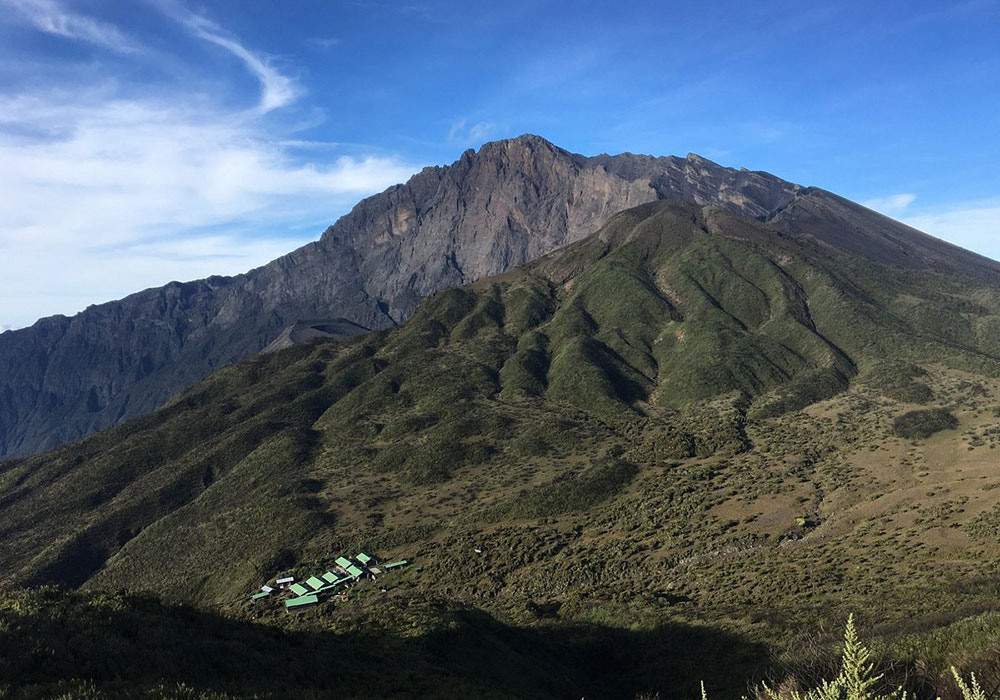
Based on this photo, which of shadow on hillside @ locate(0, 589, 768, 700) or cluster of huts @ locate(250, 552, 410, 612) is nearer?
shadow on hillside @ locate(0, 589, 768, 700)

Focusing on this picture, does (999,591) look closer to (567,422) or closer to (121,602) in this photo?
(121,602)

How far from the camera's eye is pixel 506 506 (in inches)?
3573

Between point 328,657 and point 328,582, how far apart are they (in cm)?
4884

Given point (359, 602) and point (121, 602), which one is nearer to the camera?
point (121, 602)

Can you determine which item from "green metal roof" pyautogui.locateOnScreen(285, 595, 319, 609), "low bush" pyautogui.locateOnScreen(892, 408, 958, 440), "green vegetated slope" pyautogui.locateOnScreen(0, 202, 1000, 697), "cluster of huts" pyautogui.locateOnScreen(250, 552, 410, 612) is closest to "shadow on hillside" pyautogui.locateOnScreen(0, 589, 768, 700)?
"green vegetated slope" pyautogui.locateOnScreen(0, 202, 1000, 697)

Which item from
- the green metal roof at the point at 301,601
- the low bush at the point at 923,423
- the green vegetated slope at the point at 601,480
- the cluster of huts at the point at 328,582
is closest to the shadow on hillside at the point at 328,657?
the green vegetated slope at the point at 601,480

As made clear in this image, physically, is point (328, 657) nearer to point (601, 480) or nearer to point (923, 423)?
point (601, 480)

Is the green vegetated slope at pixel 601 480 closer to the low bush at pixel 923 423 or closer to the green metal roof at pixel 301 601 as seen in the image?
the low bush at pixel 923 423

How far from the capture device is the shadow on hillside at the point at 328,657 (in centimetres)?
2148

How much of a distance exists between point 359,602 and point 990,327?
6721 inches

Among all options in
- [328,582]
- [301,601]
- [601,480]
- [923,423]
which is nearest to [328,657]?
[301,601]

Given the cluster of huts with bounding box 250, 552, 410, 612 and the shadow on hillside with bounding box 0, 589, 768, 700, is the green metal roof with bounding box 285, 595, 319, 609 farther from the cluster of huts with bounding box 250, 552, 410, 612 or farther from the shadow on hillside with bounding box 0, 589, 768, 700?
the shadow on hillside with bounding box 0, 589, 768, 700

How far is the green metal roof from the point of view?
68.3 metres

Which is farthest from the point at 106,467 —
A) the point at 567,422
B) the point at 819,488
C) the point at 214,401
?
the point at 819,488
